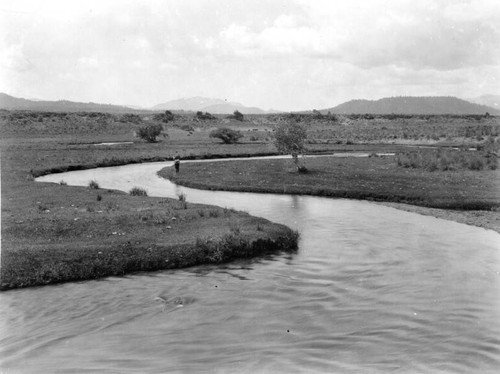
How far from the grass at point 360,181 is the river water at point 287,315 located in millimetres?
11966

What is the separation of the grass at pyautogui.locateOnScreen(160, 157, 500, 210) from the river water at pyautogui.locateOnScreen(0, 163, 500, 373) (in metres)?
12.0

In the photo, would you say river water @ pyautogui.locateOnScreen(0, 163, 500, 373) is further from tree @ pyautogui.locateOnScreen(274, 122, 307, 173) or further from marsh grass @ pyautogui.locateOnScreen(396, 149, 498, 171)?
marsh grass @ pyautogui.locateOnScreen(396, 149, 498, 171)

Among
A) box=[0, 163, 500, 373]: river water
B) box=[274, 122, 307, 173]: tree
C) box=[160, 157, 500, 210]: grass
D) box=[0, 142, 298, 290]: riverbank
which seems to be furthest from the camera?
box=[274, 122, 307, 173]: tree

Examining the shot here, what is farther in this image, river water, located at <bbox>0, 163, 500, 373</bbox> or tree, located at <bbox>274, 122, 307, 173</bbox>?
tree, located at <bbox>274, 122, 307, 173</bbox>

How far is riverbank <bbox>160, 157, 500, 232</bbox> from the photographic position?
39.3 m

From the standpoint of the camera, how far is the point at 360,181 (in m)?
50.4

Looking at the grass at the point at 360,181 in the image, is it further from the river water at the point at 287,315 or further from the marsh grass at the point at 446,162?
the river water at the point at 287,315

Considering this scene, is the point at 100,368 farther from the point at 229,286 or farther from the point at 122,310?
the point at 229,286

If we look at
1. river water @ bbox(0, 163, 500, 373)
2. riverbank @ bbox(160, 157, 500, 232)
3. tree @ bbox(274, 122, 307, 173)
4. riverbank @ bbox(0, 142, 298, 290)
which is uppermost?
tree @ bbox(274, 122, 307, 173)

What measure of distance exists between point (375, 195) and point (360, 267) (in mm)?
19516

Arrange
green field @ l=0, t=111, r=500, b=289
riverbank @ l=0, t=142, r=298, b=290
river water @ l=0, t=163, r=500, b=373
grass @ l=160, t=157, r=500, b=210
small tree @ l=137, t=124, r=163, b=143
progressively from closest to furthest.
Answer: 1. river water @ l=0, t=163, r=500, b=373
2. riverbank @ l=0, t=142, r=298, b=290
3. green field @ l=0, t=111, r=500, b=289
4. grass @ l=160, t=157, r=500, b=210
5. small tree @ l=137, t=124, r=163, b=143

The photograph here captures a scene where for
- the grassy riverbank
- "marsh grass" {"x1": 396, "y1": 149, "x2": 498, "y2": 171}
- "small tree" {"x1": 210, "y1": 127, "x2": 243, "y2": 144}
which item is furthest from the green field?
"small tree" {"x1": 210, "y1": 127, "x2": 243, "y2": 144}

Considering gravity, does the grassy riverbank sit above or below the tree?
below

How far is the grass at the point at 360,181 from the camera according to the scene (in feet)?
139
